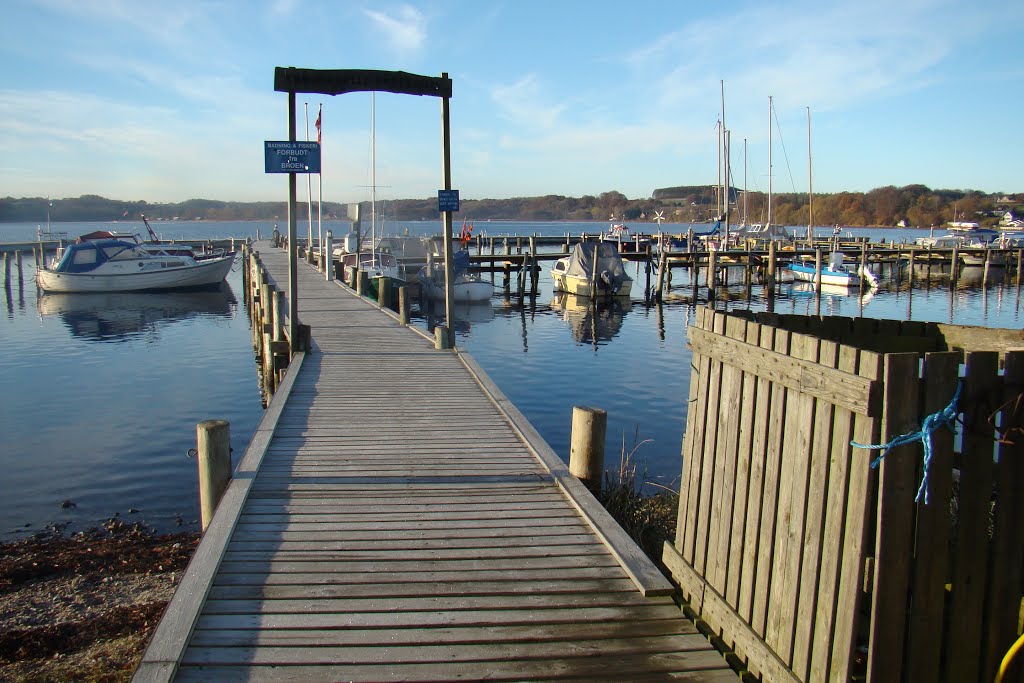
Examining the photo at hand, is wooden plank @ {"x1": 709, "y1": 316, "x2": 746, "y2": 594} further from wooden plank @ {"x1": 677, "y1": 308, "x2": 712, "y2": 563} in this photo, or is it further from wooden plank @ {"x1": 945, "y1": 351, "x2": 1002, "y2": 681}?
wooden plank @ {"x1": 945, "y1": 351, "x2": 1002, "y2": 681}

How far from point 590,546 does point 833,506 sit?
7.65 ft

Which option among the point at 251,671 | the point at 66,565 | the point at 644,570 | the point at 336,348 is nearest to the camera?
the point at 251,671

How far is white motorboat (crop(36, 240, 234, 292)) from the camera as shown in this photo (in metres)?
35.6

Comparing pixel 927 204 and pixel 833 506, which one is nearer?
pixel 833 506

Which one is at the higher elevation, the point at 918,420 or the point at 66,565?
the point at 918,420

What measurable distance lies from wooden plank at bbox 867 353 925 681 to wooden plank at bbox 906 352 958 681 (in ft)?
0.15

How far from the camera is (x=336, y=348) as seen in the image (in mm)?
13328

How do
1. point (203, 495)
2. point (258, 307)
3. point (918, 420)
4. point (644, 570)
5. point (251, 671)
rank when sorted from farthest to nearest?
point (258, 307) < point (203, 495) < point (644, 570) < point (251, 671) < point (918, 420)

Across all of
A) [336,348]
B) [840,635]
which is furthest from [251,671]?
[336,348]

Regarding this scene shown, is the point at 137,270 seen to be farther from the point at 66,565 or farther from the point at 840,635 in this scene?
the point at 840,635

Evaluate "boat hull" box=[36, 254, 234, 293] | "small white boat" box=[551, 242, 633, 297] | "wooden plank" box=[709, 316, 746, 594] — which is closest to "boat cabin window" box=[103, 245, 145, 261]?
"boat hull" box=[36, 254, 234, 293]

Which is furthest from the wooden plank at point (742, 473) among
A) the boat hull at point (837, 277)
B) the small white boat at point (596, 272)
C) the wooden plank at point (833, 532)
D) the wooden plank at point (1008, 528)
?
the boat hull at point (837, 277)

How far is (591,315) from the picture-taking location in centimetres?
3056

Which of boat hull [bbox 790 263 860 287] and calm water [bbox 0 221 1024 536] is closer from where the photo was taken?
calm water [bbox 0 221 1024 536]
